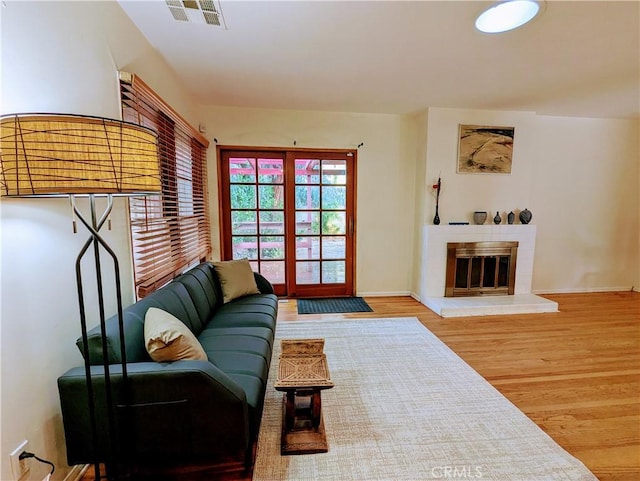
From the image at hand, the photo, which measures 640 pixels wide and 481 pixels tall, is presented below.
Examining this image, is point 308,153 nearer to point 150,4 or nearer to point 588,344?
point 150,4

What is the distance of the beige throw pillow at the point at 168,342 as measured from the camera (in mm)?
1368

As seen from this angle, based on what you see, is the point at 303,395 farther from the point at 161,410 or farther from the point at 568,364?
the point at 568,364

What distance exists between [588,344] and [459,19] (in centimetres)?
307

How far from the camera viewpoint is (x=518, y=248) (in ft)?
13.3

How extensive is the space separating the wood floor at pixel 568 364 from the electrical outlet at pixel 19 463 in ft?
1.85

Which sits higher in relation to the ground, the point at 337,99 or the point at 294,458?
the point at 337,99

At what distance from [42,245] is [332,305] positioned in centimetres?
311

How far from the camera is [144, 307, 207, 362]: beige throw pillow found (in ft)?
4.49

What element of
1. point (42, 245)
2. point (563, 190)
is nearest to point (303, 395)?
point (42, 245)

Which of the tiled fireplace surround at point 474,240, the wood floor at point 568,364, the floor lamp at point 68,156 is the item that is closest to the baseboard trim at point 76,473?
the wood floor at point 568,364

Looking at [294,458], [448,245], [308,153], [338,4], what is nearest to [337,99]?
[308,153]

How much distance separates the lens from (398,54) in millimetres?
2453

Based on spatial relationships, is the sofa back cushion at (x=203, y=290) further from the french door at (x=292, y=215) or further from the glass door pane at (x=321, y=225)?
the glass door pane at (x=321, y=225)

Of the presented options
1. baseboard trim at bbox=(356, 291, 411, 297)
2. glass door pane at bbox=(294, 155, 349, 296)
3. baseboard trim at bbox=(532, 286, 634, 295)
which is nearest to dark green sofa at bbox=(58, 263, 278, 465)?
glass door pane at bbox=(294, 155, 349, 296)
